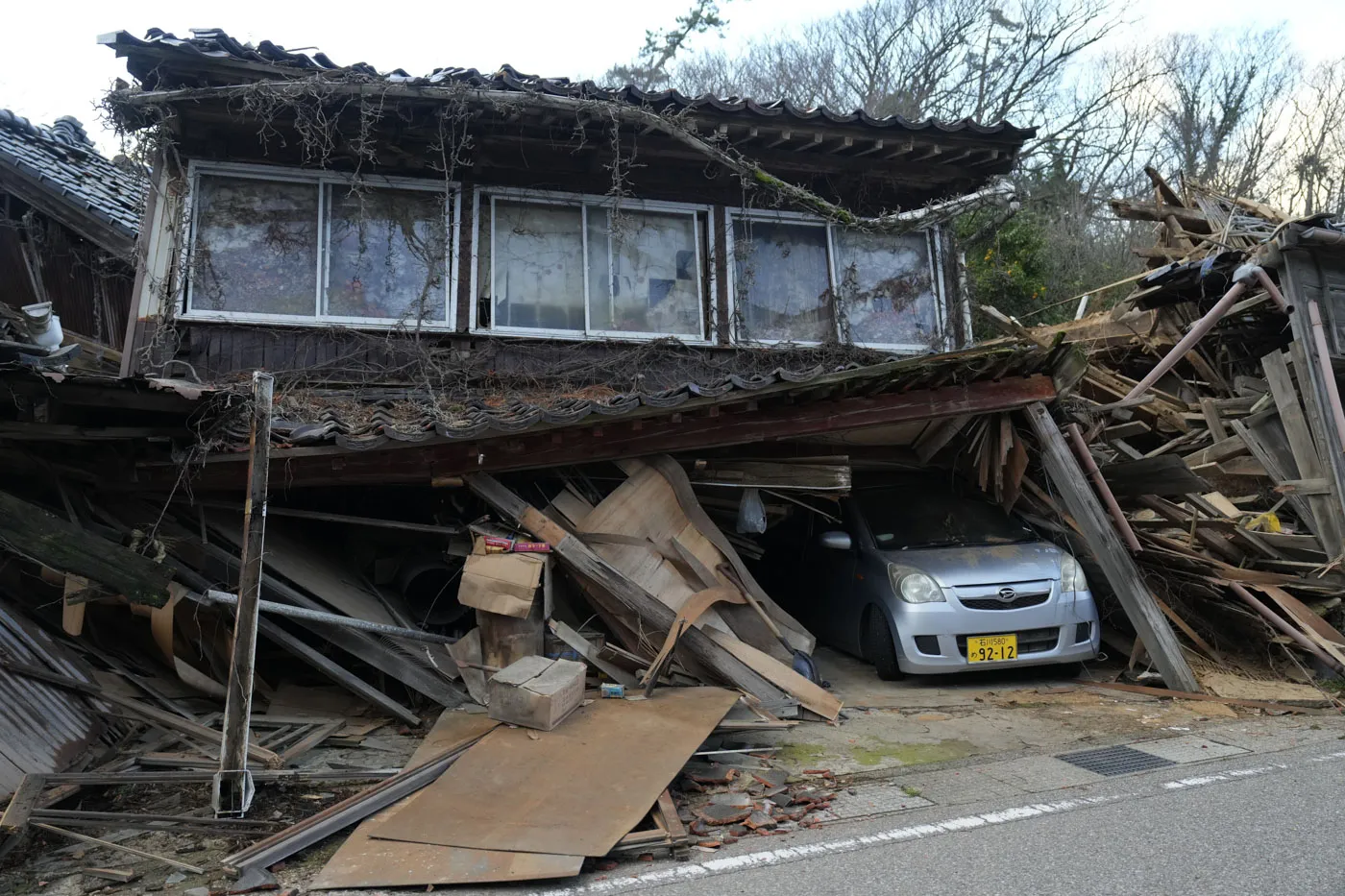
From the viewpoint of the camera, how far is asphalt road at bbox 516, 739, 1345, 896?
11.0 feet

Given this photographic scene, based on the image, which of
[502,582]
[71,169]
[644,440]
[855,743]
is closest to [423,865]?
[502,582]

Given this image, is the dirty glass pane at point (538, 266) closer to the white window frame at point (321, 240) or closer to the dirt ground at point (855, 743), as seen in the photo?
the white window frame at point (321, 240)

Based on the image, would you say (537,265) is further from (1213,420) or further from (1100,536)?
(1213,420)

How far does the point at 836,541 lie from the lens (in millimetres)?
7227

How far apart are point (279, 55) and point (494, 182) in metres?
2.18

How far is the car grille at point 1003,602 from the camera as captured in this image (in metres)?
6.58

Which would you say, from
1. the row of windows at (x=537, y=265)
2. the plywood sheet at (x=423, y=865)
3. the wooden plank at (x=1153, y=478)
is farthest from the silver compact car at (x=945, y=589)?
the plywood sheet at (x=423, y=865)

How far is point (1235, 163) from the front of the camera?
80.6 ft

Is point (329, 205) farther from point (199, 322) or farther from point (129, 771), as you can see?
point (129, 771)

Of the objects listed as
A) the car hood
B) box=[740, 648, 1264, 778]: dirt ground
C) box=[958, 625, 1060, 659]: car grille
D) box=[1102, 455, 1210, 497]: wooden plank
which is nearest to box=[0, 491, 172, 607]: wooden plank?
box=[740, 648, 1264, 778]: dirt ground

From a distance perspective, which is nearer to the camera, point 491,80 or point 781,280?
point 491,80

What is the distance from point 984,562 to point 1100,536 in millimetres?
896

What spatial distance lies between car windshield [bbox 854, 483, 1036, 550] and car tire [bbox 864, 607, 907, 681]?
0.63 metres

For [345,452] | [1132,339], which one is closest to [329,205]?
[345,452]
